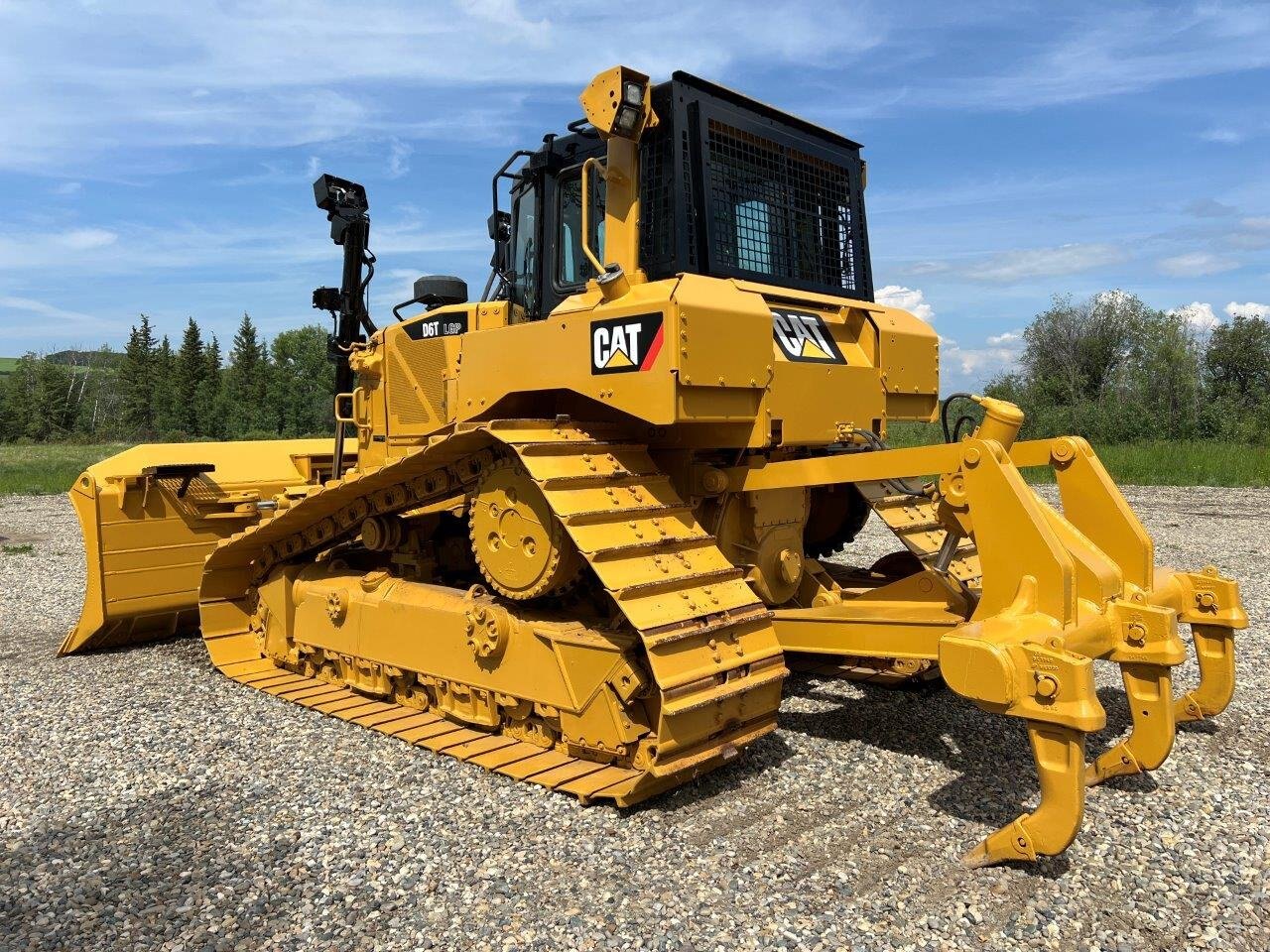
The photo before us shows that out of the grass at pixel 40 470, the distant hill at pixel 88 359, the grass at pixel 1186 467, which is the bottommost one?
the grass at pixel 1186 467

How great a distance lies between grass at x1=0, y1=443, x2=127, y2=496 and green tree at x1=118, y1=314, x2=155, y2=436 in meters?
17.1

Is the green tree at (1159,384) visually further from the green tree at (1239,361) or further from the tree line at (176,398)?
the tree line at (176,398)

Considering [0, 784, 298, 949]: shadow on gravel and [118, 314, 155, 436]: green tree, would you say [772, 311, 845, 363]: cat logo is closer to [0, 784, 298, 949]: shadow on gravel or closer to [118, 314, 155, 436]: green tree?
[0, 784, 298, 949]: shadow on gravel

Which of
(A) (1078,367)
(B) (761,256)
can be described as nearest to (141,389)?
(A) (1078,367)

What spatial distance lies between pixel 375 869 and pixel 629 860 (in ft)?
3.45

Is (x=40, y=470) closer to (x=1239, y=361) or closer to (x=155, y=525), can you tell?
(x=155, y=525)

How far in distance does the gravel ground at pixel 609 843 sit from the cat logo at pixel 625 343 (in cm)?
214

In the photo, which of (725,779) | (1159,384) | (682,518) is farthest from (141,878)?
(1159,384)

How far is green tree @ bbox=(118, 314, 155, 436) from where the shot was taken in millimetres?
63634

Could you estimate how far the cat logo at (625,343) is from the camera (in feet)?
14.7

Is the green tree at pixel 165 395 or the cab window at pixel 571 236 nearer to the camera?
the cab window at pixel 571 236

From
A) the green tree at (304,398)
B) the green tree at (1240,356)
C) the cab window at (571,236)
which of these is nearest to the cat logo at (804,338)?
the cab window at (571,236)

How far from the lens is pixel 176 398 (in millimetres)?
61125

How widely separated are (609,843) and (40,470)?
34.7m
